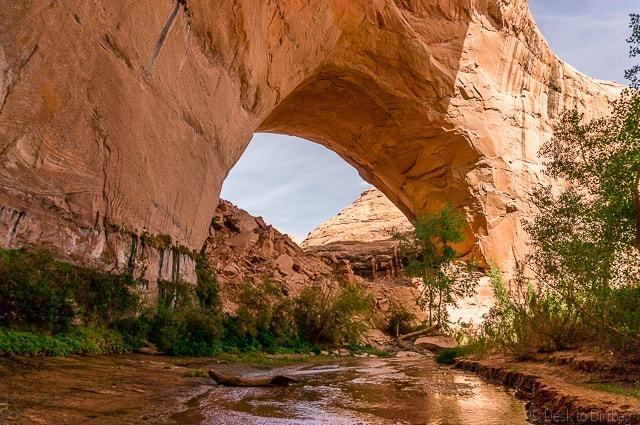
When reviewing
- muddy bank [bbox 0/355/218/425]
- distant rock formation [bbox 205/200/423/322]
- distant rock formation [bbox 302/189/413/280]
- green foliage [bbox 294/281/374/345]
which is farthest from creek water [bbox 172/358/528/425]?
distant rock formation [bbox 302/189/413/280]

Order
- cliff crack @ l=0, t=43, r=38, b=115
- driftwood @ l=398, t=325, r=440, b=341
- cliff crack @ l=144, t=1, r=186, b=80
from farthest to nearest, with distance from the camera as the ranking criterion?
driftwood @ l=398, t=325, r=440, b=341, cliff crack @ l=144, t=1, r=186, b=80, cliff crack @ l=0, t=43, r=38, b=115

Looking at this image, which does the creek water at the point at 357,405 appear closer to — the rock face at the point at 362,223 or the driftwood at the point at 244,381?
the driftwood at the point at 244,381

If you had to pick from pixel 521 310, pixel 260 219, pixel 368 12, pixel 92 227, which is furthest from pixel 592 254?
pixel 260 219

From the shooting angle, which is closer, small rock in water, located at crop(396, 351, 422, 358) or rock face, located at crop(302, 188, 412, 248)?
small rock in water, located at crop(396, 351, 422, 358)

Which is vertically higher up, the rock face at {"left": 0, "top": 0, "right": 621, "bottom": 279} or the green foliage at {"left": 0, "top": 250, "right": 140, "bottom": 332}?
the rock face at {"left": 0, "top": 0, "right": 621, "bottom": 279}

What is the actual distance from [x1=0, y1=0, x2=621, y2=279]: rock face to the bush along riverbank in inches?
22.6

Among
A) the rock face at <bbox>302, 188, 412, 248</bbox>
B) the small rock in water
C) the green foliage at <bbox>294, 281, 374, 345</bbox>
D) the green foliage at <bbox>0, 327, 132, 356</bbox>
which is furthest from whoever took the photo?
the rock face at <bbox>302, 188, 412, 248</bbox>

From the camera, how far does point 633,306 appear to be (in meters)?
5.88

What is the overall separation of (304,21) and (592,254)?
1205 cm

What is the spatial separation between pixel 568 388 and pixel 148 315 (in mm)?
7181

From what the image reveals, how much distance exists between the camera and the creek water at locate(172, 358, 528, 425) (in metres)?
3.27

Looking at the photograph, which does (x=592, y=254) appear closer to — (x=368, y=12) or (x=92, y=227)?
(x=92, y=227)

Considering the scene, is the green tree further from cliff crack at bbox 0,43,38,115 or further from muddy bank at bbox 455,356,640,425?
cliff crack at bbox 0,43,38,115

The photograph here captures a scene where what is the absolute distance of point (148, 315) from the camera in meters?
9.07
